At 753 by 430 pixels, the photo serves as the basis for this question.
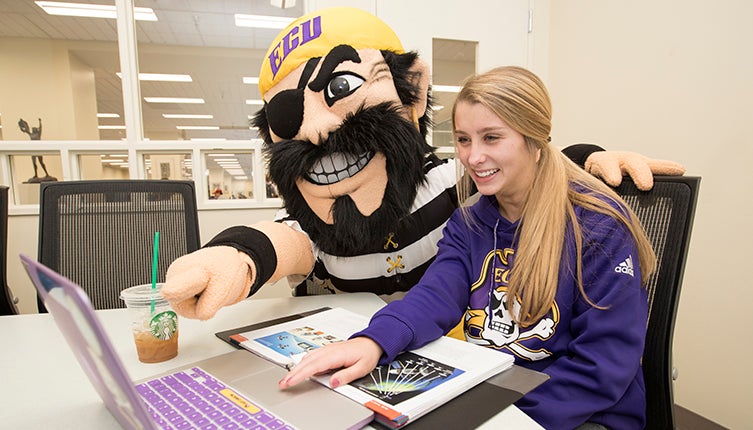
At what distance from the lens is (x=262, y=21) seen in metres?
2.58

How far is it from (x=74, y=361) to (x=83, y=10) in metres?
2.81

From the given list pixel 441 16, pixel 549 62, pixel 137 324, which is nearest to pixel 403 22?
pixel 441 16

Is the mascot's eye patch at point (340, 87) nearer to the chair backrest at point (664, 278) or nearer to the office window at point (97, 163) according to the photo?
the chair backrest at point (664, 278)

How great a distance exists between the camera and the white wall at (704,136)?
4.52 feet

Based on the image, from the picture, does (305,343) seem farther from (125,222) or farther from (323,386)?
(125,222)

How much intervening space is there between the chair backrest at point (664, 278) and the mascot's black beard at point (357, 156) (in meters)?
0.50

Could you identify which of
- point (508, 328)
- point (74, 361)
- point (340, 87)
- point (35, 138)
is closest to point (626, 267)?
point (508, 328)

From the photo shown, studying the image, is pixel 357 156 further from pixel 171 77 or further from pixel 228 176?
pixel 171 77

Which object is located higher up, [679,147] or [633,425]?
[679,147]

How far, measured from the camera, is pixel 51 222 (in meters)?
1.21

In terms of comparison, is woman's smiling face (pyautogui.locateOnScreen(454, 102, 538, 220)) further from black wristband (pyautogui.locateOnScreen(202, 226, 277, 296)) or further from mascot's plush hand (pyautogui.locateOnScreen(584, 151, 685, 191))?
black wristband (pyautogui.locateOnScreen(202, 226, 277, 296))

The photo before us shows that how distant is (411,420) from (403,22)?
2.07 m

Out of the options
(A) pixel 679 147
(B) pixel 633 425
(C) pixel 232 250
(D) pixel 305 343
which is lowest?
(B) pixel 633 425

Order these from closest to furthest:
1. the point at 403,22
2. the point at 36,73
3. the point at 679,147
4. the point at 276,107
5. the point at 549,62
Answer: the point at 276,107
the point at 679,147
the point at 403,22
the point at 549,62
the point at 36,73
